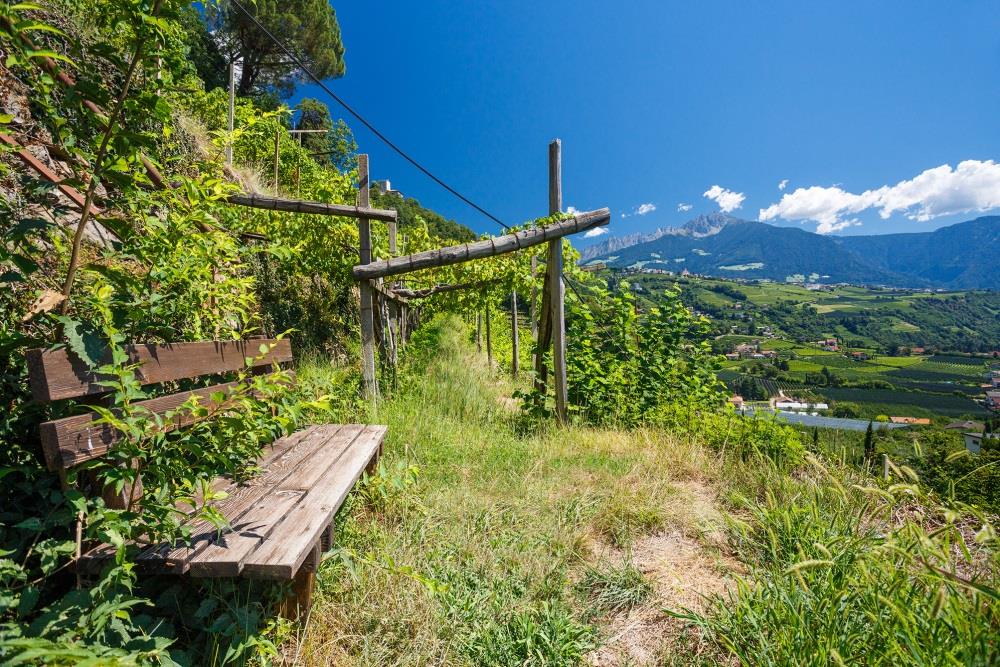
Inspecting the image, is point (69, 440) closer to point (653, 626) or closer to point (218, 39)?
point (653, 626)

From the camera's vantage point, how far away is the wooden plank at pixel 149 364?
4.13 ft

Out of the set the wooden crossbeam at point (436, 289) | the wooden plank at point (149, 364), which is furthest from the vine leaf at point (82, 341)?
the wooden crossbeam at point (436, 289)

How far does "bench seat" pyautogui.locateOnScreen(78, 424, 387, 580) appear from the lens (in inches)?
55.4

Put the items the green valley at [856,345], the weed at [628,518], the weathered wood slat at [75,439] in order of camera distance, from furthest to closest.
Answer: the green valley at [856,345]
the weed at [628,518]
the weathered wood slat at [75,439]

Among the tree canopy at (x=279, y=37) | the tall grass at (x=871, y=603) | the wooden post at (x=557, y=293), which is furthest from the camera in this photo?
the tree canopy at (x=279, y=37)

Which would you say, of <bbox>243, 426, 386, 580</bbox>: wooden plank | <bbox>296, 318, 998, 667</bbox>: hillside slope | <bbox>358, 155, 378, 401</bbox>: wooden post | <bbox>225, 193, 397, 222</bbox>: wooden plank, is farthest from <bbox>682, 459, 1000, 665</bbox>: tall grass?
<bbox>225, 193, 397, 222</bbox>: wooden plank

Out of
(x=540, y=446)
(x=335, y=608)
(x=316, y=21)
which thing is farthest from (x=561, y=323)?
(x=316, y=21)

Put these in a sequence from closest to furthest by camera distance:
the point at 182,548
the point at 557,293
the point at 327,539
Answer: the point at 182,548 → the point at 327,539 → the point at 557,293

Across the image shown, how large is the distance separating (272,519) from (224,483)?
53 centimetres

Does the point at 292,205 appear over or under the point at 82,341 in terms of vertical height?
over

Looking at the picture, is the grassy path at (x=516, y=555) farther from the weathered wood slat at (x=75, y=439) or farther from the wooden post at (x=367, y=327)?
the weathered wood slat at (x=75, y=439)

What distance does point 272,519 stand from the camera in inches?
67.7

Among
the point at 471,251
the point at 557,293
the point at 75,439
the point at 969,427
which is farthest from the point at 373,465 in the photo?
the point at 969,427

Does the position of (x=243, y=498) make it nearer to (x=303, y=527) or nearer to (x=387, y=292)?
(x=303, y=527)
